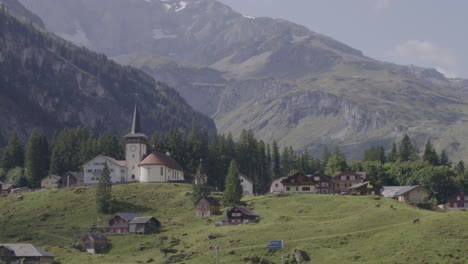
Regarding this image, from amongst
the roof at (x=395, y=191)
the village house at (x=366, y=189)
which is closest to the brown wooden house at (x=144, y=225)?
the village house at (x=366, y=189)

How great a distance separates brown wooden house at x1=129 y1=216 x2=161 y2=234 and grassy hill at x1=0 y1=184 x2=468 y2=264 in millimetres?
2003

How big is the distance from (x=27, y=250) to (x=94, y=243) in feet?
40.5

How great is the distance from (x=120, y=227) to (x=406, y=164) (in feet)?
266

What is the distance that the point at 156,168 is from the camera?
18750 centimetres

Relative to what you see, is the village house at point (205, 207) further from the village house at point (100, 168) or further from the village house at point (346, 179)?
the village house at point (346, 179)

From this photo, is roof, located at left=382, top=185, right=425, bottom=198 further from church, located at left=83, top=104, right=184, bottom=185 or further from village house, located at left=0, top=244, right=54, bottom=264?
village house, located at left=0, top=244, right=54, bottom=264

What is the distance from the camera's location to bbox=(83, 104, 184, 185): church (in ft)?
616

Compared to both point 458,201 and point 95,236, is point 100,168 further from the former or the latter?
point 458,201

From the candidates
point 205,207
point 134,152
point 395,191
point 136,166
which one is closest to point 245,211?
point 205,207

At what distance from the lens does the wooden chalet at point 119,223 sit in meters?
150

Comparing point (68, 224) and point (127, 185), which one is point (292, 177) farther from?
point (68, 224)

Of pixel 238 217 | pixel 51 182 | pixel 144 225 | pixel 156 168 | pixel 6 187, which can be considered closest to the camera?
pixel 238 217

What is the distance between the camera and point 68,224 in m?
154

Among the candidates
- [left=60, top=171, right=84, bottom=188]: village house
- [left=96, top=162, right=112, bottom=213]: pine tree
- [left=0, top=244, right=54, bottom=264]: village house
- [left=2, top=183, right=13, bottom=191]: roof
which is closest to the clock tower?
[left=60, top=171, right=84, bottom=188]: village house
